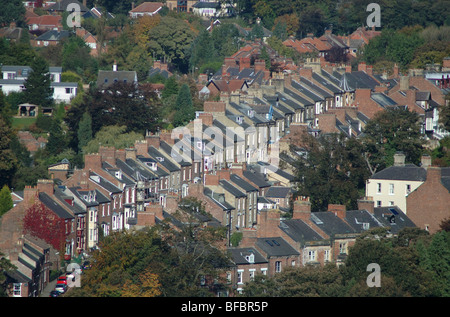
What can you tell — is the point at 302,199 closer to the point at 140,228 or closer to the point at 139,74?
the point at 140,228

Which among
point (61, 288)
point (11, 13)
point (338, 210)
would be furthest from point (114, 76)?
point (61, 288)

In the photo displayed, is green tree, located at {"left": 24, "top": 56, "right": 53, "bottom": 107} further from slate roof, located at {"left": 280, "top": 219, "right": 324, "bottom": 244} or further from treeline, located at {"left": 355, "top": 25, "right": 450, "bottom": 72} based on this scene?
treeline, located at {"left": 355, "top": 25, "right": 450, "bottom": 72}

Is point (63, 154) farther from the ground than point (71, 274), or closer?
farther from the ground

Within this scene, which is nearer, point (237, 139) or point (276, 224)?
point (276, 224)

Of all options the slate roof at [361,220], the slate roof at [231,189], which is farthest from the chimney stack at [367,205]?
the slate roof at [231,189]

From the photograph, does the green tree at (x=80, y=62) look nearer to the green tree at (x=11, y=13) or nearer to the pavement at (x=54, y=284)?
the green tree at (x=11, y=13)

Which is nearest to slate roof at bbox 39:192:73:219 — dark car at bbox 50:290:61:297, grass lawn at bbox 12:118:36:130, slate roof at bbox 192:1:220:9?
dark car at bbox 50:290:61:297

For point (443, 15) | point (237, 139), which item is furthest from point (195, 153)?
point (443, 15)
